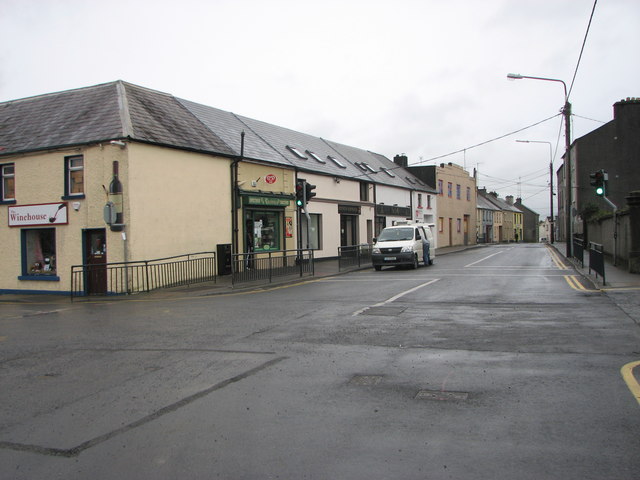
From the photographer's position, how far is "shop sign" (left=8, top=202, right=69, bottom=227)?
18234 mm

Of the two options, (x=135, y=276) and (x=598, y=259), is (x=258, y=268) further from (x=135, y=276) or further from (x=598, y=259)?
(x=598, y=259)

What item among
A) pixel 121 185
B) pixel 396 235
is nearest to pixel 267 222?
pixel 396 235

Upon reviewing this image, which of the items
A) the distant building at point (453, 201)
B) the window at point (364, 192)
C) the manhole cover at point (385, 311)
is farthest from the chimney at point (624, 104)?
the manhole cover at point (385, 311)

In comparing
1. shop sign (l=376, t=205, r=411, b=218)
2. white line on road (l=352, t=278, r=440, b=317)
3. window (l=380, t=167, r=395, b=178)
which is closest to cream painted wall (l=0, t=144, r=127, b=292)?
white line on road (l=352, t=278, r=440, b=317)

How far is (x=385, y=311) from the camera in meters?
10.7

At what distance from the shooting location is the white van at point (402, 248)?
22.4 m

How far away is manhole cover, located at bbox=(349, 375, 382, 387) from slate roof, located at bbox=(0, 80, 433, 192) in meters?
13.5

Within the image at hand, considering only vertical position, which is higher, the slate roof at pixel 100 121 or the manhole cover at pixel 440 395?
the slate roof at pixel 100 121

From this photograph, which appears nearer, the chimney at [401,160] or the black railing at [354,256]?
the black railing at [354,256]

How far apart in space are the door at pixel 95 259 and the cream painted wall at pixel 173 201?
4.71 feet

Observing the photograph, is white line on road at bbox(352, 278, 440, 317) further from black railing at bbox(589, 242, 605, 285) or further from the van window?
the van window

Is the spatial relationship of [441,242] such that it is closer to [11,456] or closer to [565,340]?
[565,340]

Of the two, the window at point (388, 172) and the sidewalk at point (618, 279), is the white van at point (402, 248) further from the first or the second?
the window at point (388, 172)

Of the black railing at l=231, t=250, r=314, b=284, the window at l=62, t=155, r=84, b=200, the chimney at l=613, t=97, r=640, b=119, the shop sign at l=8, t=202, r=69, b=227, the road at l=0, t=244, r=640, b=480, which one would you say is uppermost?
the chimney at l=613, t=97, r=640, b=119
